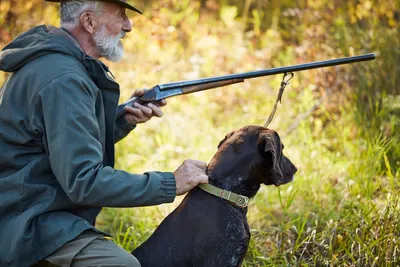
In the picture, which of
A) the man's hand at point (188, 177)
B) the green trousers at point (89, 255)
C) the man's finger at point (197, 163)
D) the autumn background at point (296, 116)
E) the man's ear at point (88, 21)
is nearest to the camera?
the green trousers at point (89, 255)

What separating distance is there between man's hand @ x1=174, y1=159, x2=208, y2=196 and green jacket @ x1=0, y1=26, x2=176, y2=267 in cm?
6

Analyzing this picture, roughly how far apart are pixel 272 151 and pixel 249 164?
21 centimetres

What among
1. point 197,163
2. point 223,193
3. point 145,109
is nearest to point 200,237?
point 223,193

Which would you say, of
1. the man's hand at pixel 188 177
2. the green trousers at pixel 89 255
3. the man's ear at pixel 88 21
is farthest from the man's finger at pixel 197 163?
the man's ear at pixel 88 21

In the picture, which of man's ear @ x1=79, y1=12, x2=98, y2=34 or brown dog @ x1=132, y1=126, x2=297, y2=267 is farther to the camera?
man's ear @ x1=79, y1=12, x2=98, y2=34

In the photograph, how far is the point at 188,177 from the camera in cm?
346

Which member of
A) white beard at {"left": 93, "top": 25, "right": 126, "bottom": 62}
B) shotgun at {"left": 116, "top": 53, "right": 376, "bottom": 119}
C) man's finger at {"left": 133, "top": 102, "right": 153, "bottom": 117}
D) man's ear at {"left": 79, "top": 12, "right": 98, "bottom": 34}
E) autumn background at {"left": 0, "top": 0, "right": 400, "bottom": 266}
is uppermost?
man's ear at {"left": 79, "top": 12, "right": 98, "bottom": 34}

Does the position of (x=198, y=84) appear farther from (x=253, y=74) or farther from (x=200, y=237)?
(x=200, y=237)

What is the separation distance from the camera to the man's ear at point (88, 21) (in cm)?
368

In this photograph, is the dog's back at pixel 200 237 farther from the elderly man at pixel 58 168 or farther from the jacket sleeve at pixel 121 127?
the jacket sleeve at pixel 121 127

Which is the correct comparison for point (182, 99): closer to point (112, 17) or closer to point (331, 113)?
point (331, 113)

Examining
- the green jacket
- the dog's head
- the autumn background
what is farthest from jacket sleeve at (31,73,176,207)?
the autumn background

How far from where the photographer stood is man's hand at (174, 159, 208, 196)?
11.3 feet

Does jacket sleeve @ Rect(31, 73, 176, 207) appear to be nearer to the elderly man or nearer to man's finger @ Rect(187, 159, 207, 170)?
the elderly man
